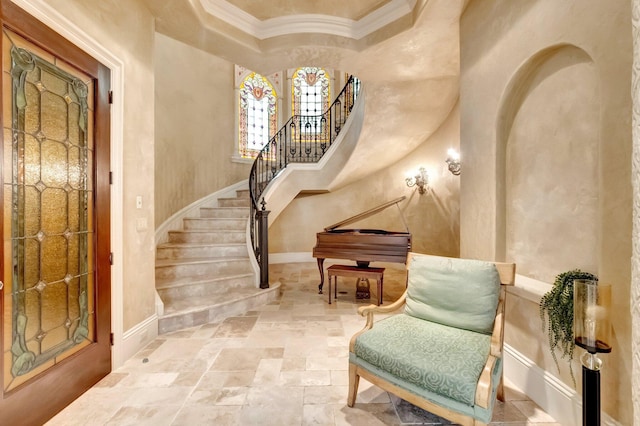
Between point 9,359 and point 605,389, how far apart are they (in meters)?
2.98

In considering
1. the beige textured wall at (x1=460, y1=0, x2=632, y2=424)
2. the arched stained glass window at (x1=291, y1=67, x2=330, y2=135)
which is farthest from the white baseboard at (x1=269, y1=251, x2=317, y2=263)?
the beige textured wall at (x1=460, y1=0, x2=632, y2=424)

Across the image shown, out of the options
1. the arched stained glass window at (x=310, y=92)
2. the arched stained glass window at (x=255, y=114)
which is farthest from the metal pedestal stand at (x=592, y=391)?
the arched stained glass window at (x=310, y=92)

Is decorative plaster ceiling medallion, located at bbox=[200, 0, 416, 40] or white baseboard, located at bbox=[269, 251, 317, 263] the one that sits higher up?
decorative plaster ceiling medallion, located at bbox=[200, 0, 416, 40]

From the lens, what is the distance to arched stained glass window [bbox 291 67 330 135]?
7559mm

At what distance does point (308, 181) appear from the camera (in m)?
5.66

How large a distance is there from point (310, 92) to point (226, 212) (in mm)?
4436

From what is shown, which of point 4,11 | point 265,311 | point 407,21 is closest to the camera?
point 4,11

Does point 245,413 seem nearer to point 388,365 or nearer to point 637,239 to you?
point 388,365

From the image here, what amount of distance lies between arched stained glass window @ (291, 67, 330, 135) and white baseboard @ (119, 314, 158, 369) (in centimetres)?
607

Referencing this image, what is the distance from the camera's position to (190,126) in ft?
17.4

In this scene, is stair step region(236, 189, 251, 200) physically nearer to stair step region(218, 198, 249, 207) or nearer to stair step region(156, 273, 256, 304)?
stair step region(218, 198, 249, 207)

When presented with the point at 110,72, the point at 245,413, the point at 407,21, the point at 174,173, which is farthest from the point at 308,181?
the point at 245,413

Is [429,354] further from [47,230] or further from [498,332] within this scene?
[47,230]

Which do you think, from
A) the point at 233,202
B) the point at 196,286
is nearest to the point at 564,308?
the point at 196,286
